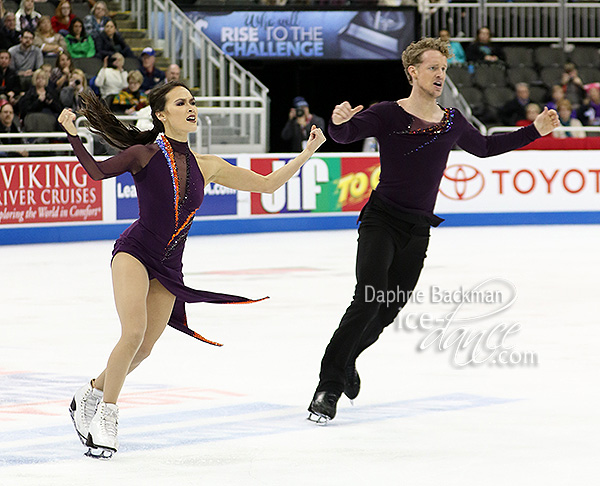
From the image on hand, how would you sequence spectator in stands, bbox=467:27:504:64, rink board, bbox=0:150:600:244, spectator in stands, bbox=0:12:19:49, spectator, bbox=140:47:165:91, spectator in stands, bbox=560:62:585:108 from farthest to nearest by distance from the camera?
spectator in stands, bbox=467:27:504:64
spectator in stands, bbox=560:62:585:108
spectator, bbox=140:47:165:91
spectator in stands, bbox=0:12:19:49
rink board, bbox=0:150:600:244

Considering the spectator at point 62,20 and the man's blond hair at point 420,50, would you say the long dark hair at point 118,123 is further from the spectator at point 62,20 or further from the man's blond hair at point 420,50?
the spectator at point 62,20

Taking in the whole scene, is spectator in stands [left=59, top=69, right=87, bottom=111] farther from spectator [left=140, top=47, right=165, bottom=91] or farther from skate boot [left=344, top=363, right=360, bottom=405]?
skate boot [left=344, top=363, right=360, bottom=405]

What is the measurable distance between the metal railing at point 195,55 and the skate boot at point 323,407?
11479 mm

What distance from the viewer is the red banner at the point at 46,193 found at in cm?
1412

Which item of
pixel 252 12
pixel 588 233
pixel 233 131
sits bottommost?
pixel 588 233

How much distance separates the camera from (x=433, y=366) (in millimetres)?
6801

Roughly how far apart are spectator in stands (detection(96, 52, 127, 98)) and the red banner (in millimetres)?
2295

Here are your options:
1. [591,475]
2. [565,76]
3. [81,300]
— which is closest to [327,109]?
[565,76]

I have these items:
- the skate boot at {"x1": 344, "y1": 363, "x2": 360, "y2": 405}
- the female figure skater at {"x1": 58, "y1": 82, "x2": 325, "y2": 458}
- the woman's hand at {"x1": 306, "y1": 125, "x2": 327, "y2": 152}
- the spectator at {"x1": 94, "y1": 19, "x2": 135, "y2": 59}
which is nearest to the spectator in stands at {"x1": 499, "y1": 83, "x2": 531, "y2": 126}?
the spectator at {"x1": 94, "y1": 19, "x2": 135, "y2": 59}

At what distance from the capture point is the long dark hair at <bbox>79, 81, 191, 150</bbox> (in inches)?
196

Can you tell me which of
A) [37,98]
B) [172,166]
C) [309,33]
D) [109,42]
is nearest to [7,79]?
[37,98]

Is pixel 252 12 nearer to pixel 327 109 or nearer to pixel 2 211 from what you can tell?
pixel 327 109

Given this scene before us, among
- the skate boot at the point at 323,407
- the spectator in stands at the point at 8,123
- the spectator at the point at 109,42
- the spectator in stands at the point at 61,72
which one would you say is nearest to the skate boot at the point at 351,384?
the skate boot at the point at 323,407

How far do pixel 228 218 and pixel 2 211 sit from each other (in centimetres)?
317
